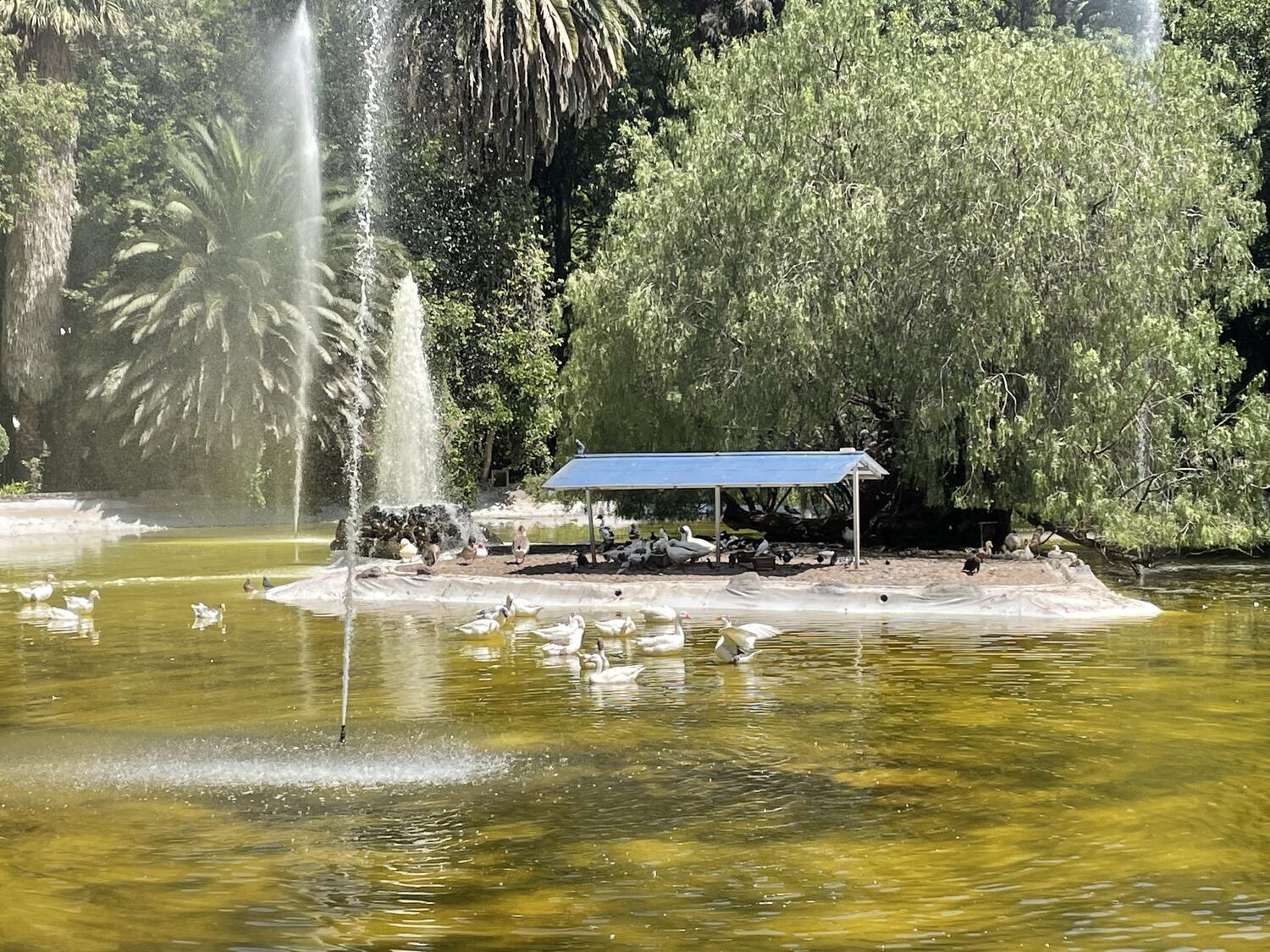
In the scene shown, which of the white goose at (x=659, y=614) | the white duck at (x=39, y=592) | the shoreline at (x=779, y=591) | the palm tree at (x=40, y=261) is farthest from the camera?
the palm tree at (x=40, y=261)

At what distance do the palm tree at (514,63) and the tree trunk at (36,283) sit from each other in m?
17.8

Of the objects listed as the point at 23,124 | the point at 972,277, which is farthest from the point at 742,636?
the point at 23,124

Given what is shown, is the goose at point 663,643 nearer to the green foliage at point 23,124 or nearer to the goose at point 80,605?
the goose at point 80,605

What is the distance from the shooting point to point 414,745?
572 inches

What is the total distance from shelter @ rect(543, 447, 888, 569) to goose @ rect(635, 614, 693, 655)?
6.43 m

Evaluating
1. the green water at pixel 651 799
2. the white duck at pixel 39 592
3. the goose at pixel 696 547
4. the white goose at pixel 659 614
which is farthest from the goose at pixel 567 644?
the white duck at pixel 39 592

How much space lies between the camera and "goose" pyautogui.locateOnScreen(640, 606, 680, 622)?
23.3m

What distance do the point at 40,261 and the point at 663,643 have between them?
1847 inches

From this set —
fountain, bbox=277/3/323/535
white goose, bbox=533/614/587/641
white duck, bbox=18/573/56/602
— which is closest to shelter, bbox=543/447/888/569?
white goose, bbox=533/614/587/641

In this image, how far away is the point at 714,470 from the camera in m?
28.5

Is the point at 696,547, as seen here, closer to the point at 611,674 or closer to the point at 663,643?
the point at 663,643

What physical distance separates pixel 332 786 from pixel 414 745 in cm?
173

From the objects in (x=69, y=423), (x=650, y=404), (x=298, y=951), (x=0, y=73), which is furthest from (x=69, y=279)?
(x=298, y=951)

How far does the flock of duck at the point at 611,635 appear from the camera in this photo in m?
18.7
